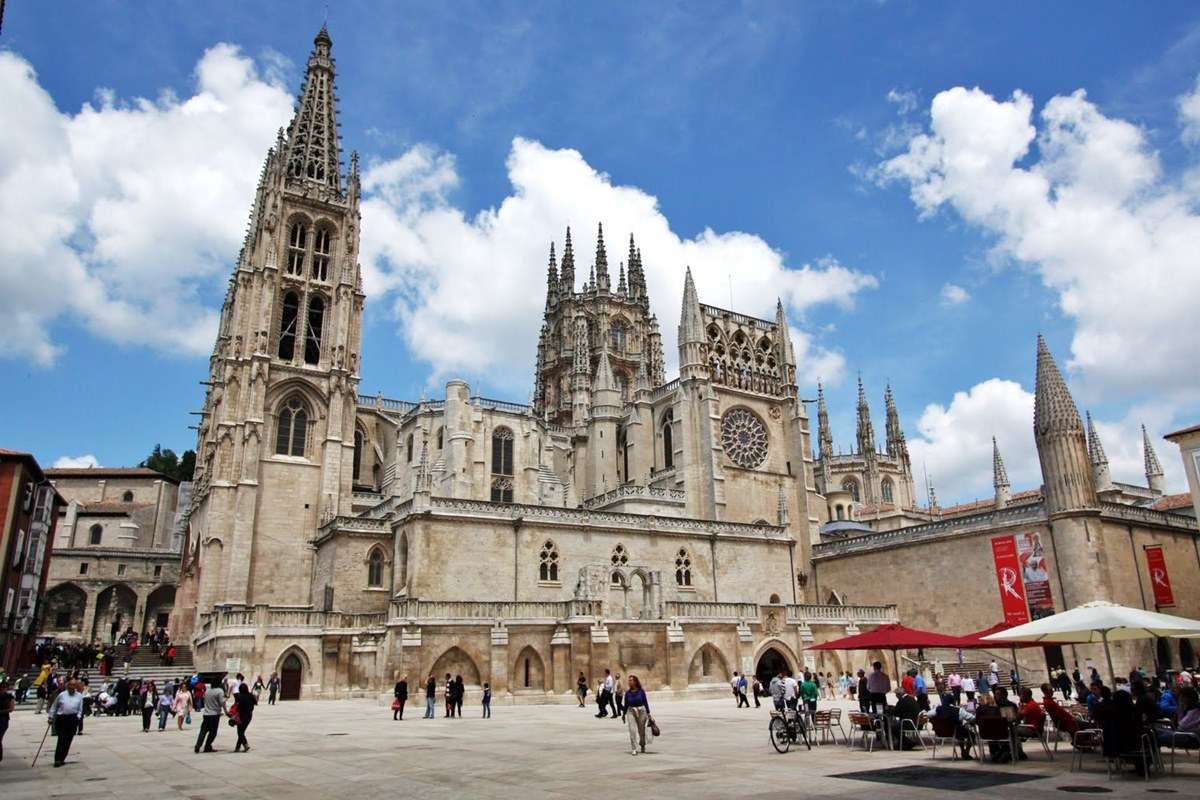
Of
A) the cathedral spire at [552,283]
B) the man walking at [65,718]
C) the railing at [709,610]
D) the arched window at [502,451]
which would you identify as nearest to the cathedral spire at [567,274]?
the cathedral spire at [552,283]

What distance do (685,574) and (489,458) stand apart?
1600 cm

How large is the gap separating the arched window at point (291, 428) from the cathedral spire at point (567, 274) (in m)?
34.7

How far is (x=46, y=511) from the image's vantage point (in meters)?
41.0

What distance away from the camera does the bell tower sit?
141 ft

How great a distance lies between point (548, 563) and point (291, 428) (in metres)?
18.6

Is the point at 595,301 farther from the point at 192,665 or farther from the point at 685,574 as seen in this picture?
the point at 192,665

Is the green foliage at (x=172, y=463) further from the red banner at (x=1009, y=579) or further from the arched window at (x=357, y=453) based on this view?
the red banner at (x=1009, y=579)

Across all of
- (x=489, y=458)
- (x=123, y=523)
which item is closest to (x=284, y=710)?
(x=489, y=458)

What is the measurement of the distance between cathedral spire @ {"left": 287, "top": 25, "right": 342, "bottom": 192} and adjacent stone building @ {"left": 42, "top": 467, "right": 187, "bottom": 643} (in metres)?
26.7

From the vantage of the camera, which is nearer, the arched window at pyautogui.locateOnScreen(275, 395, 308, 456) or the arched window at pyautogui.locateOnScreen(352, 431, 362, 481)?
the arched window at pyautogui.locateOnScreen(275, 395, 308, 456)

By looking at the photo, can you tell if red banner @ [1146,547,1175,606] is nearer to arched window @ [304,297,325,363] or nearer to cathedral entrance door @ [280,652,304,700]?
cathedral entrance door @ [280,652,304,700]

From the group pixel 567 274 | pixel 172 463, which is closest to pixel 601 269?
pixel 567 274

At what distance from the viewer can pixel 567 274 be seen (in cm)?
8012

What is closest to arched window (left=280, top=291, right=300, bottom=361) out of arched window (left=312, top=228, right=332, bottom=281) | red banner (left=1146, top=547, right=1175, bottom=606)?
arched window (left=312, top=228, right=332, bottom=281)
